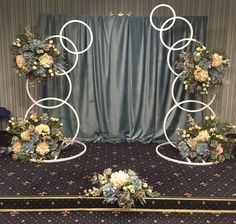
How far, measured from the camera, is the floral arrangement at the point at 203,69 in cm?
402

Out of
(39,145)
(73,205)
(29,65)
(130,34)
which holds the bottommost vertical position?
(73,205)

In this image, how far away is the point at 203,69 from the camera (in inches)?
159

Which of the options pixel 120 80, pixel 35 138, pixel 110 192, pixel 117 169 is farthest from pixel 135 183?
pixel 120 80

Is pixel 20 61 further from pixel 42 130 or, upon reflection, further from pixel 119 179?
pixel 119 179

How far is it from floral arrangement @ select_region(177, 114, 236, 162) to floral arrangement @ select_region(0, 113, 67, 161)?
1556 mm

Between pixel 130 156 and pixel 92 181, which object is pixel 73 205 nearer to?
pixel 92 181

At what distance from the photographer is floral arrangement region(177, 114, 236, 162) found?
163 inches

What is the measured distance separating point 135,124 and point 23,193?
2032 mm

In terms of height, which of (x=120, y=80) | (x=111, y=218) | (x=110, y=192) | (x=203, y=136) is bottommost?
(x=111, y=218)

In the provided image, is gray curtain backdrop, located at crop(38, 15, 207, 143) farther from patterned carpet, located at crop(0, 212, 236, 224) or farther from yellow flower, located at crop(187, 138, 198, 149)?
patterned carpet, located at crop(0, 212, 236, 224)

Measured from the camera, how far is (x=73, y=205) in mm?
3377

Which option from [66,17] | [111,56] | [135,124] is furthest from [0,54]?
[135,124]

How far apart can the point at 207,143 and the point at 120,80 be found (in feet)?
4.81

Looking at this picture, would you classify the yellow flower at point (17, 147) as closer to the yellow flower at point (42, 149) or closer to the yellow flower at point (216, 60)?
the yellow flower at point (42, 149)
